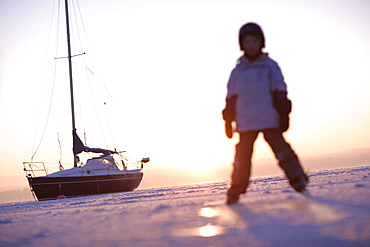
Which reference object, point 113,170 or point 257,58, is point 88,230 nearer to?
point 257,58

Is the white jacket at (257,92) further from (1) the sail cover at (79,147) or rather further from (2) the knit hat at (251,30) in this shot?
(1) the sail cover at (79,147)

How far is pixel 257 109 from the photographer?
3066 mm

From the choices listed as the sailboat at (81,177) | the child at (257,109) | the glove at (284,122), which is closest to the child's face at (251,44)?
the child at (257,109)

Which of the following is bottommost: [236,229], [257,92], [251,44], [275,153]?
[236,229]

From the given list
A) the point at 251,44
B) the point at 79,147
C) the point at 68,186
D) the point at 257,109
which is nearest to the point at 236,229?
the point at 257,109

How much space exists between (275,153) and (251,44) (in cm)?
93

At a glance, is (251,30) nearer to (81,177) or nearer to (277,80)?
(277,80)

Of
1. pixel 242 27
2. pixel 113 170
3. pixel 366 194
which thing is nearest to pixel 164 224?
pixel 366 194

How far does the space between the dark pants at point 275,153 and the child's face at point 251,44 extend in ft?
2.21

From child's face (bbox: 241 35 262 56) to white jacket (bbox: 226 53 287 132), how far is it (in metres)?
0.07

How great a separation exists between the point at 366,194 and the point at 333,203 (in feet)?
1.42

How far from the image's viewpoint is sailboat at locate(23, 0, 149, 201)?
20.4 meters

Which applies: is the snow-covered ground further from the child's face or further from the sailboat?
the sailboat

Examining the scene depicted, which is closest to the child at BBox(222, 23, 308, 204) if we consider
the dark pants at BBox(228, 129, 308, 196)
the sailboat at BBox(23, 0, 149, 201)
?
the dark pants at BBox(228, 129, 308, 196)
